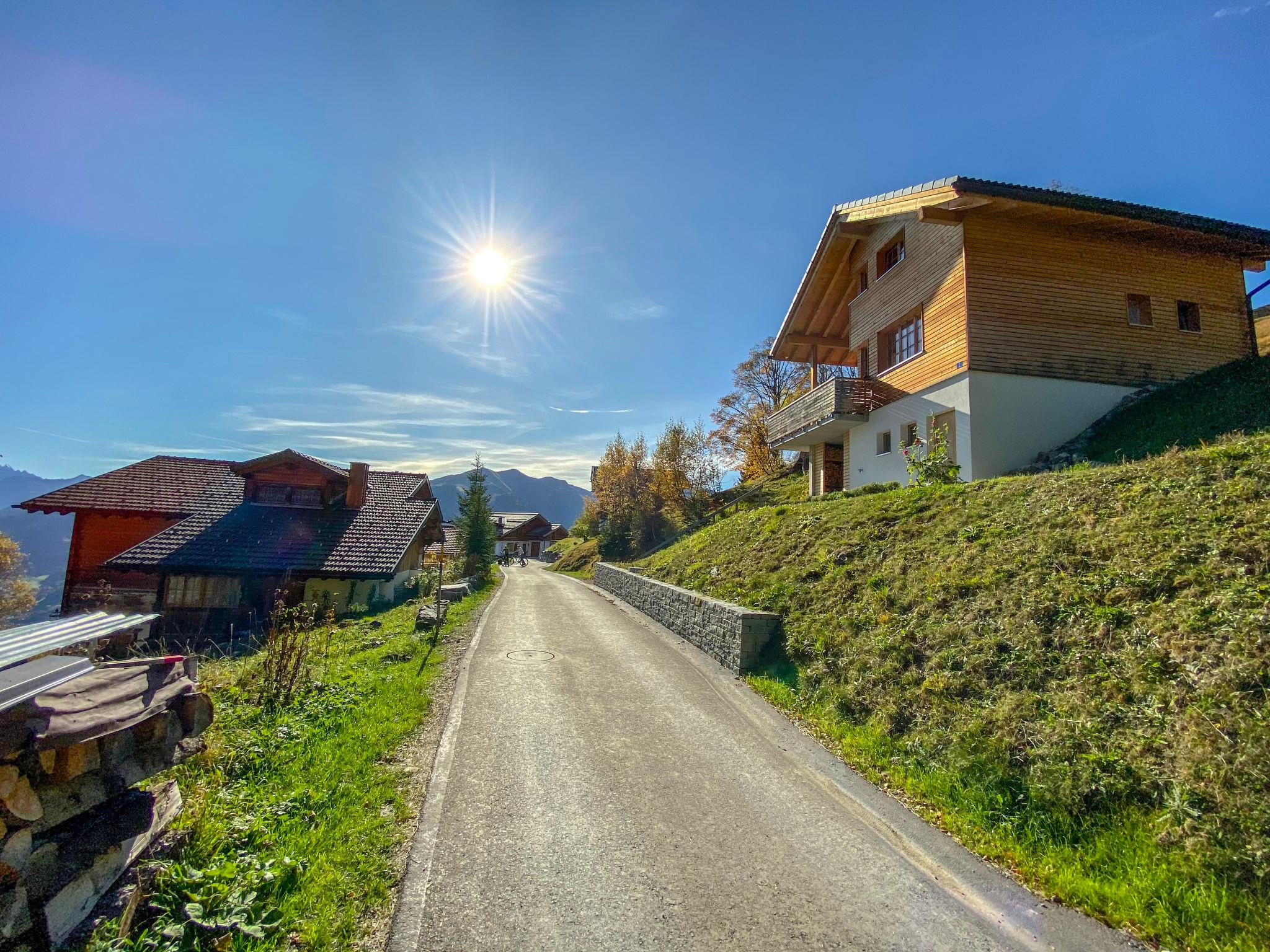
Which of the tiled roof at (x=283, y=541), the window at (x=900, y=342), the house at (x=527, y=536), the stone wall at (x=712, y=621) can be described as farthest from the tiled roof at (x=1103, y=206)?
the house at (x=527, y=536)

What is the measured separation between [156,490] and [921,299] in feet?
112

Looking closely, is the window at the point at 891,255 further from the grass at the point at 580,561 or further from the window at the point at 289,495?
the grass at the point at 580,561

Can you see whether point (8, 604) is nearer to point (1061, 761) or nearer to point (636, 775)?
point (636, 775)

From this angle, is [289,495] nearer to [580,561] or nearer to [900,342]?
[580,561]

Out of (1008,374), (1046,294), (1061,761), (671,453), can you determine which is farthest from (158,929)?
(671,453)

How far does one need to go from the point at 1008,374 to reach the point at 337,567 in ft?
75.2

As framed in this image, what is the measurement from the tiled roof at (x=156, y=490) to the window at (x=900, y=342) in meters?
26.8

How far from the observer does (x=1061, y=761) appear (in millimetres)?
4531

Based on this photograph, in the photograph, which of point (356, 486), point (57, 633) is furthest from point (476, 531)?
point (57, 633)

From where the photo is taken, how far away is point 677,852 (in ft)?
14.4

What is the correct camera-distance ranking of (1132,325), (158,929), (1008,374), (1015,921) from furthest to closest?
(1132,325), (1008,374), (1015,921), (158,929)

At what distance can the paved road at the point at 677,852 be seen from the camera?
3.54 m

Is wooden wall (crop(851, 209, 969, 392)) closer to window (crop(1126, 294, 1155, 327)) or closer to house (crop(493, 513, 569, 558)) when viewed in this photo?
window (crop(1126, 294, 1155, 327))

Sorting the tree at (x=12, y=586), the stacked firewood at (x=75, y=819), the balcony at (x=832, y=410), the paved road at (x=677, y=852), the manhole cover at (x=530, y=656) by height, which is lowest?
the tree at (x=12, y=586)
